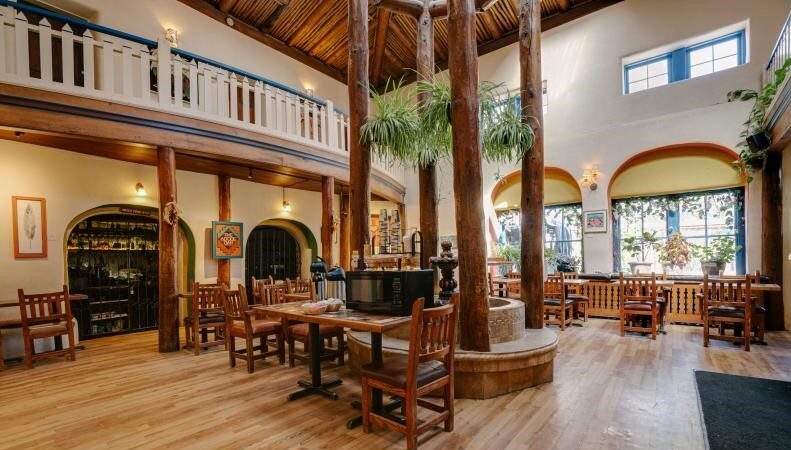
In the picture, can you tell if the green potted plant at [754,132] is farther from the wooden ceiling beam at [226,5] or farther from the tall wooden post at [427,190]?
the wooden ceiling beam at [226,5]

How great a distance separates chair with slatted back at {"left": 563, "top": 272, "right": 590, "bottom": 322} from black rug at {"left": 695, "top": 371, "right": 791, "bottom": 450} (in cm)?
273

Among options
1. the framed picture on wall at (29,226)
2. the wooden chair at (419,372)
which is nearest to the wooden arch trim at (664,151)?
the wooden chair at (419,372)

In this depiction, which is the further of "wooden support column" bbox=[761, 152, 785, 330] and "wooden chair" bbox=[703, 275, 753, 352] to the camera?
"wooden support column" bbox=[761, 152, 785, 330]

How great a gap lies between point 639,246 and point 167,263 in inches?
309

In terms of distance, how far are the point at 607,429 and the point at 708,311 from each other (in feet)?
11.2

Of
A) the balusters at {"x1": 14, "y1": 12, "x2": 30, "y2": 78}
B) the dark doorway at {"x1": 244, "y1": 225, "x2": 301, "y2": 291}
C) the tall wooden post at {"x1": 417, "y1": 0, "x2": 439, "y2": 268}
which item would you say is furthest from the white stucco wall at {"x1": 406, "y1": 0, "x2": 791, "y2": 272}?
the balusters at {"x1": 14, "y1": 12, "x2": 30, "y2": 78}

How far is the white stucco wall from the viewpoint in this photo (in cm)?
615

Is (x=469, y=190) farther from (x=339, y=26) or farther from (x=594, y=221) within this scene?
(x=339, y=26)

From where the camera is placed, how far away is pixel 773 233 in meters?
5.71

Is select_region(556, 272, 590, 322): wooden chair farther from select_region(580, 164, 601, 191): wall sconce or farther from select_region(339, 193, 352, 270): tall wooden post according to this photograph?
select_region(339, 193, 352, 270): tall wooden post

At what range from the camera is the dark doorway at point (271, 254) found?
8250 mm

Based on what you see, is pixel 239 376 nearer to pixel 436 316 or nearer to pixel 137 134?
pixel 436 316

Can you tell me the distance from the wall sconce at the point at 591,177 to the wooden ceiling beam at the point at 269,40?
6.60 meters

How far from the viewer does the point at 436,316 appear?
7.80ft
